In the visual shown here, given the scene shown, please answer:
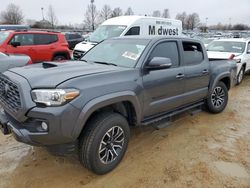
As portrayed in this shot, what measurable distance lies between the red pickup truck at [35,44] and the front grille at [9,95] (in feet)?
20.7

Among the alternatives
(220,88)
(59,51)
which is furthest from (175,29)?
(220,88)

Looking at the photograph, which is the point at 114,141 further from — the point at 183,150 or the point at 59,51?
the point at 59,51

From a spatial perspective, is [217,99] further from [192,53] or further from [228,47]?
[228,47]

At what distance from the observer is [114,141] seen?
10.6 ft

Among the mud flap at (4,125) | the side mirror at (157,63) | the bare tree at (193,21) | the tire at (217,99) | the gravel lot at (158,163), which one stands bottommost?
the gravel lot at (158,163)

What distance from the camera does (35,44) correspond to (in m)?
9.69

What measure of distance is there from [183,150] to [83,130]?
1.74m

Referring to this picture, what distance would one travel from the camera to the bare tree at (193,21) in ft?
257

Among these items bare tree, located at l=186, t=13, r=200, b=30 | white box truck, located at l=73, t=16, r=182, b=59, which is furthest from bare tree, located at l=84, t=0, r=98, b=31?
white box truck, located at l=73, t=16, r=182, b=59

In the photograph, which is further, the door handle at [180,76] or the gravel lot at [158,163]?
the door handle at [180,76]

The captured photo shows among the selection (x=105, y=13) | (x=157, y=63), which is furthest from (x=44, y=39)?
(x=105, y=13)

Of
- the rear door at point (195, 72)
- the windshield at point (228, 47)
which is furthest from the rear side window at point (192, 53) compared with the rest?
the windshield at point (228, 47)

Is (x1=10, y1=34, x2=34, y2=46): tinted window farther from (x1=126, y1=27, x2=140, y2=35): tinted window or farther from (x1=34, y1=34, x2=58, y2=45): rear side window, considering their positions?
(x1=126, y1=27, x2=140, y2=35): tinted window

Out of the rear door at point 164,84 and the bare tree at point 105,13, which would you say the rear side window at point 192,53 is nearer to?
the rear door at point 164,84
